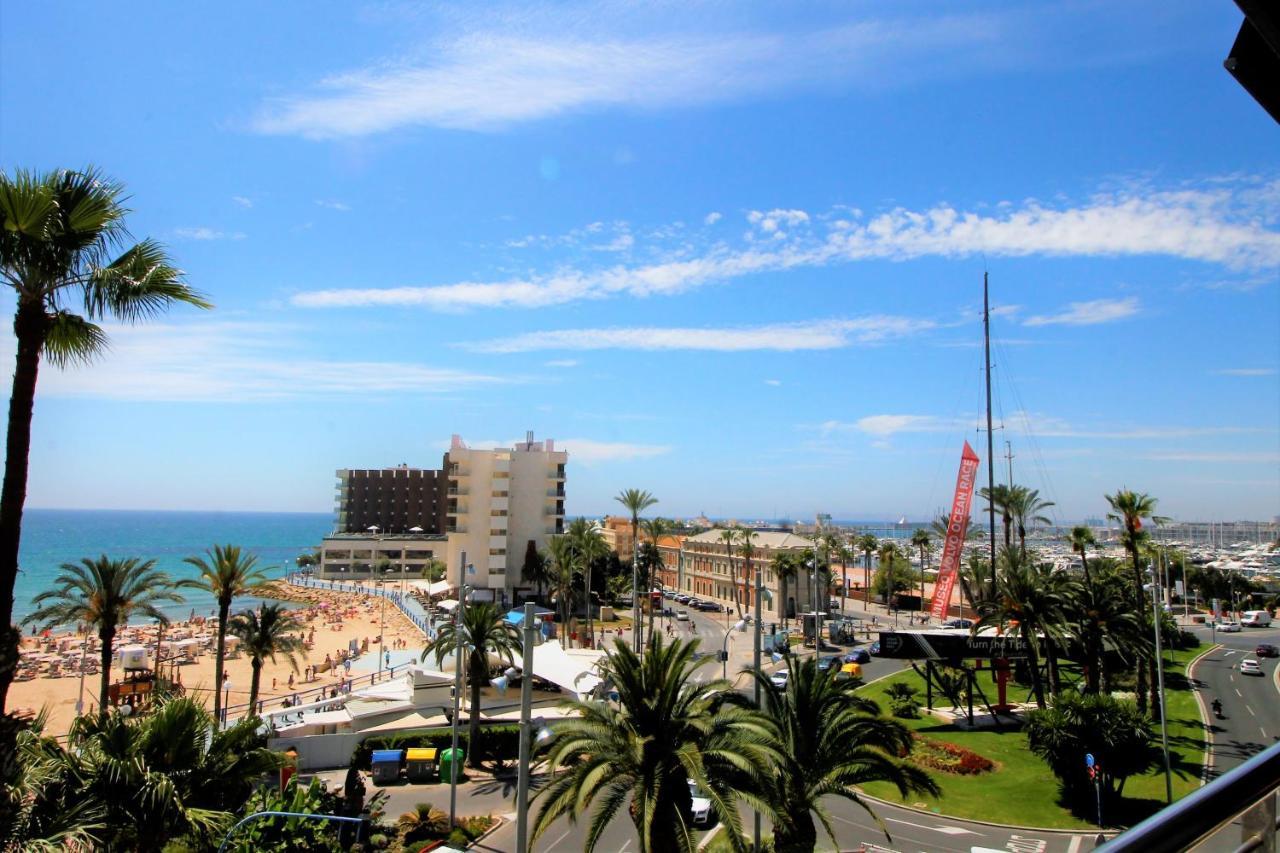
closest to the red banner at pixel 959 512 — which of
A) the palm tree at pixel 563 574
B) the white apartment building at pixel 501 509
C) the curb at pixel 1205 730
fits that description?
the curb at pixel 1205 730

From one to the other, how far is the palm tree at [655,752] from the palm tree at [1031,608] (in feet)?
74.0

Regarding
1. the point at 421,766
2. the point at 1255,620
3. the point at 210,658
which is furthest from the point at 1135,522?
the point at 210,658

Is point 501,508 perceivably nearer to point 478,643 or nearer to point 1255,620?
point 478,643

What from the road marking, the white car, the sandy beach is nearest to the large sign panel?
the road marking

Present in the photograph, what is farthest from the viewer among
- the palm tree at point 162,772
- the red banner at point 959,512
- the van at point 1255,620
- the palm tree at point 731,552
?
the palm tree at point 731,552

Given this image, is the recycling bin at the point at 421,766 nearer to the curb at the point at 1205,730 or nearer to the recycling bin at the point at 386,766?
the recycling bin at the point at 386,766

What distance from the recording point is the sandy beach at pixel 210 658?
5047 cm

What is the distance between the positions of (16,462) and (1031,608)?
35287mm

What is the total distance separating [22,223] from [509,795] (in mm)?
24514

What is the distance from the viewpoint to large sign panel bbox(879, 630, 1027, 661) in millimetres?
44875

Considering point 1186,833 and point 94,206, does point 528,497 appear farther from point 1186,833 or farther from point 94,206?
point 1186,833

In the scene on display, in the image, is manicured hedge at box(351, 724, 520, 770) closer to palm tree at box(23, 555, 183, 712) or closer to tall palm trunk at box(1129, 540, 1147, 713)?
palm tree at box(23, 555, 183, 712)

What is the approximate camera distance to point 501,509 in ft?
265

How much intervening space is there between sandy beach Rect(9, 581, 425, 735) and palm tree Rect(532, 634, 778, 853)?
84.9 ft
